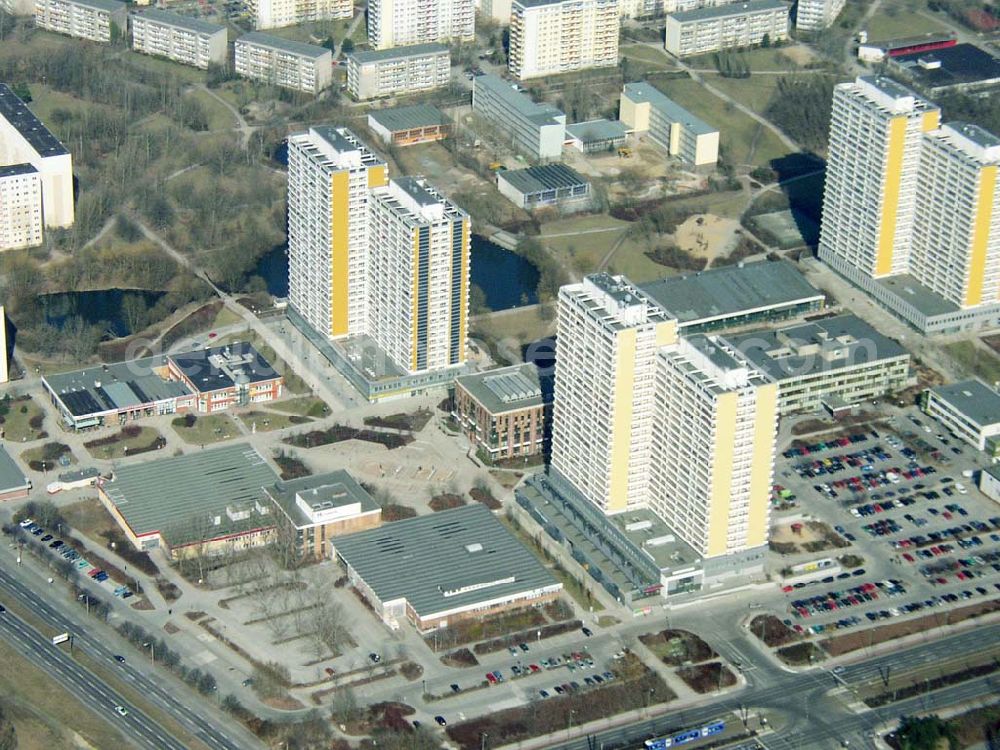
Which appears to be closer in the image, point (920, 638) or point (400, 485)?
point (920, 638)

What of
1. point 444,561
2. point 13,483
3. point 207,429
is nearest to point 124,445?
point 207,429

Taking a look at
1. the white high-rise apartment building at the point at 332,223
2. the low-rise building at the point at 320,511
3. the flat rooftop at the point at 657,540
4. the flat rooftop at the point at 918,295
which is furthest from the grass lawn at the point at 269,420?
the flat rooftop at the point at 918,295

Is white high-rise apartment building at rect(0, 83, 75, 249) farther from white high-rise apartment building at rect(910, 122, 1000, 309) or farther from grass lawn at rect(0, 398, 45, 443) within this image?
white high-rise apartment building at rect(910, 122, 1000, 309)

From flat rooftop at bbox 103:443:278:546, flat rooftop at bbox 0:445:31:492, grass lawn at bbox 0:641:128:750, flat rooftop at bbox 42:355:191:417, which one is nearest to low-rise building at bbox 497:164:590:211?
flat rooftop at bbox 42:355:191:417

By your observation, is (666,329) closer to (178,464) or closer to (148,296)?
(178,464)

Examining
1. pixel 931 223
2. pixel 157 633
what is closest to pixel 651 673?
pixel 157 633

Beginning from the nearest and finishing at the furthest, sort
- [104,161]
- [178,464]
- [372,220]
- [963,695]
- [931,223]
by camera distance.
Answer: [963,695] → [178,464] → [372,220] → [931,223] → [104,161]
